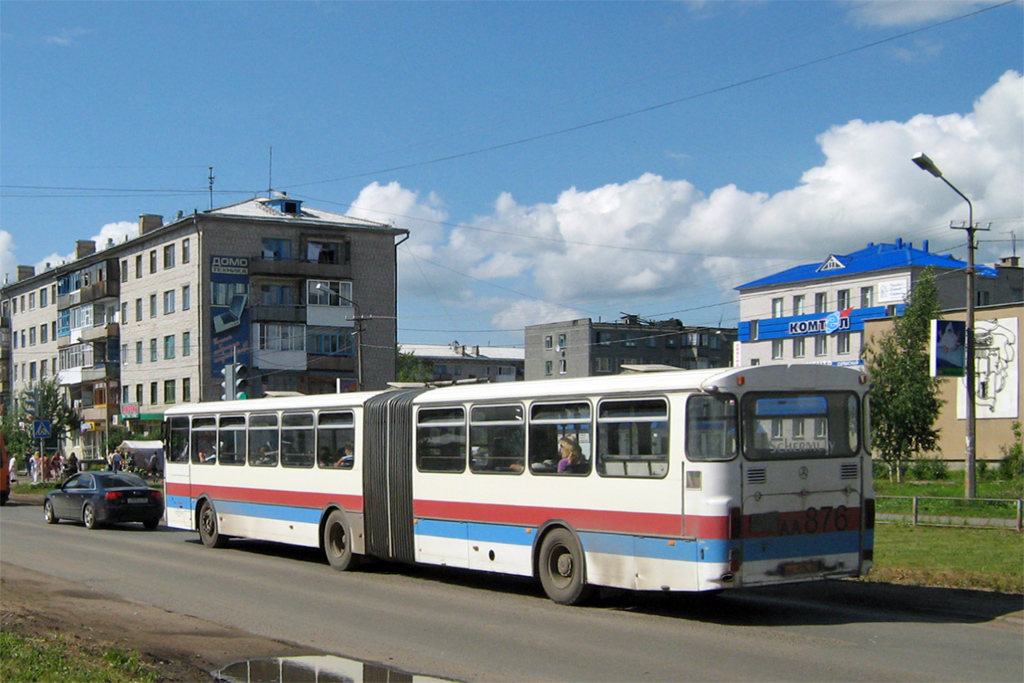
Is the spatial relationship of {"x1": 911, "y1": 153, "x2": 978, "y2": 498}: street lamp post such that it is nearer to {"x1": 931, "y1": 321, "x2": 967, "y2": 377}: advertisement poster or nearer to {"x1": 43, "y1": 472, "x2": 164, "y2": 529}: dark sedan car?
{"x1": 931, "y1": 321, "x2": 967, "y2": 377}: advertisement poster

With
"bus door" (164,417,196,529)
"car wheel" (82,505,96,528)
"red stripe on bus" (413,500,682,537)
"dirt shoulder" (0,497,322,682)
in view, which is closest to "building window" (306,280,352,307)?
"car wheel" (82,505,96,528)

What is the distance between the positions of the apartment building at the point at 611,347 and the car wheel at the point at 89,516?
86099 millimetres

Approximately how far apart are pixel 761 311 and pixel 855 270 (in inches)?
426

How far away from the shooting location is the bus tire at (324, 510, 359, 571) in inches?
655

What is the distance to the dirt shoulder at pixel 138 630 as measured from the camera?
31.6ft

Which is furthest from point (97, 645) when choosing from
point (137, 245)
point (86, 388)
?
point (86, 388)

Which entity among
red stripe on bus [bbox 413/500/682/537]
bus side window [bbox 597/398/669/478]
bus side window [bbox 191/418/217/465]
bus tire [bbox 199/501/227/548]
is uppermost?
bus side window [bbox 597/398/669/478]

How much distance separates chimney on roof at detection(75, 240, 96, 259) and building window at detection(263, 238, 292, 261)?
27.7m

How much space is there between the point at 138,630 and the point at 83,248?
86546mm

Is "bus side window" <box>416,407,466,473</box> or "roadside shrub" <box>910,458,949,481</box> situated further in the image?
"roadside shrub" <box>910,458,949,481</box>

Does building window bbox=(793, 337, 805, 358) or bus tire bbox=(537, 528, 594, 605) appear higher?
building window bbox=(793, 337, 805, 358)

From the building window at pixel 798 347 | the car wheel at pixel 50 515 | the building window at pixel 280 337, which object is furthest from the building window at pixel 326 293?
the car wheel at pixel 50 515

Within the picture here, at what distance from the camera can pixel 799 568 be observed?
37.8 feet

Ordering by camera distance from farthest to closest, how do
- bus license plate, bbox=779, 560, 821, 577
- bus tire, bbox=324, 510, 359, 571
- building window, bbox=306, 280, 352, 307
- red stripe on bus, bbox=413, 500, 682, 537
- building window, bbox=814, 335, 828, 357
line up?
1. building window, bbox=814, 335, 828, 357
2. building window, bbox=306, 280, 352, 307
3. bus tire, bbox=324, 510, 359, 571
4. red stripe on bus, bbox=413, 500, 682, 537
5. bus license plate, bbox=779, 560, 821, 577
